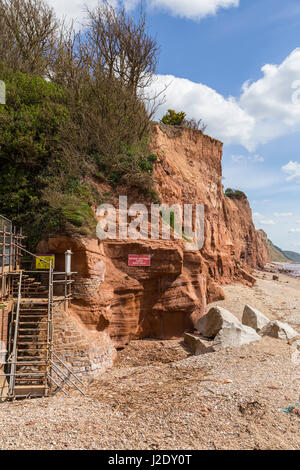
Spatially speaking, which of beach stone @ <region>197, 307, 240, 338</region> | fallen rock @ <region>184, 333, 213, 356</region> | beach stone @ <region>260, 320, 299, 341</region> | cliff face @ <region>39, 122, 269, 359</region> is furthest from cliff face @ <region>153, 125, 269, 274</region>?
beach stone @ <region>260, 320, 299, 341</region>

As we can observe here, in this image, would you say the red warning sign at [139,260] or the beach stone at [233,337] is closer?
the beach stone at [233,337]

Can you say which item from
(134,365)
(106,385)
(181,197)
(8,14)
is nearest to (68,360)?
(106,385)

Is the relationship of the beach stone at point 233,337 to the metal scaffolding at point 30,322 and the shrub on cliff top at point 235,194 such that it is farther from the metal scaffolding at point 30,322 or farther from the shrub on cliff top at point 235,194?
the shrub on cliff top at point 235,194

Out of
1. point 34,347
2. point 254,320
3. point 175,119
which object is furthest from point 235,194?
point 34,347

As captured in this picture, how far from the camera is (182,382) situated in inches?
336

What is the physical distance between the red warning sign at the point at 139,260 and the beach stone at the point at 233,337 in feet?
13.3

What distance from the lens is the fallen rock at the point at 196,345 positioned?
11.2 m

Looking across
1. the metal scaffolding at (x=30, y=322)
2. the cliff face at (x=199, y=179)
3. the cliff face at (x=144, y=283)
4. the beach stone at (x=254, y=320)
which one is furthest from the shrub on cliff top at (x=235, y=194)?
the metal scaffolding at (x=30, y=322)

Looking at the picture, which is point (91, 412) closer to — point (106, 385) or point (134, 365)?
point (106, 385)

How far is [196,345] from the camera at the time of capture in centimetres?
1192

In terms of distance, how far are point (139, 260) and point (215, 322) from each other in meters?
3.98

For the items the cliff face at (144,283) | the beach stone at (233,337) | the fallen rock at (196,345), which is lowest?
the fallen rock at (196,345)

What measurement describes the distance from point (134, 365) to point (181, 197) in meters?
11.5

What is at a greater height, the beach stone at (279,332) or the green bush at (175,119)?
the green bush at (175,119)
